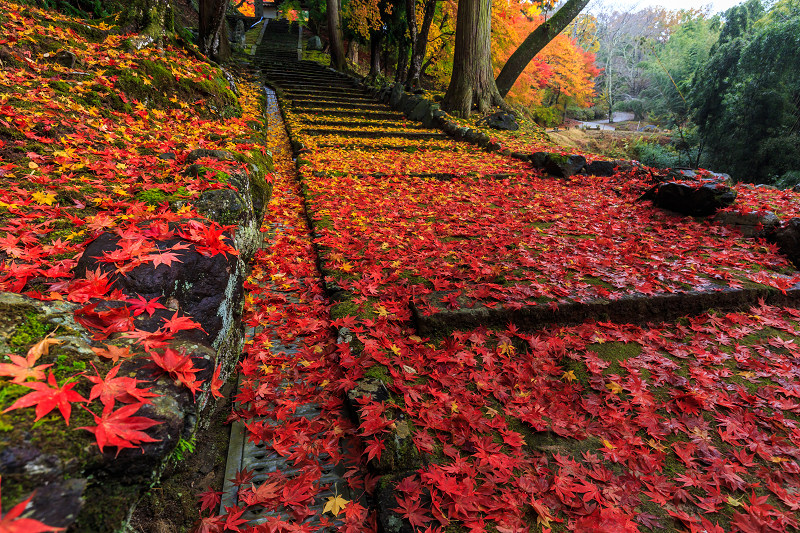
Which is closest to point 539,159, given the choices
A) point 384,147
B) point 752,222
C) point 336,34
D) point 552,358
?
point 384,147

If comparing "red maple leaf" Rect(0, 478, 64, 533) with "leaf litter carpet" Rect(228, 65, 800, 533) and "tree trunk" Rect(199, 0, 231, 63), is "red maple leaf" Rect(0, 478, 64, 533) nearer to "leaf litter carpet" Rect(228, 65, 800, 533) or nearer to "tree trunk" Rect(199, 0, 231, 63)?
"leaf litter carpet" Rect(228, 65, 800, 533)

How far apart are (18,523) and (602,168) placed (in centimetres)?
825

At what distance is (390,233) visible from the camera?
4.24 m

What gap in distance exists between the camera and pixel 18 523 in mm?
747

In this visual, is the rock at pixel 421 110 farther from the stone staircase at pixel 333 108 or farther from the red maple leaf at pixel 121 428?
the red maple leaf at pixel 121 428

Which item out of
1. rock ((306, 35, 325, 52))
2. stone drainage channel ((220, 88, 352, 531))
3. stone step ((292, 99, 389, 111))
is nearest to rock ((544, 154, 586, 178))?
stone step ((292, 99, 389, 111))

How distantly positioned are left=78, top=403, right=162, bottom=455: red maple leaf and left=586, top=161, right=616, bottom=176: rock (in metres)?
7.83

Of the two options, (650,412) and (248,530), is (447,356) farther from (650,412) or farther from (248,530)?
(248,530)

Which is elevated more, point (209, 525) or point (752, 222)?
point (752, 222)

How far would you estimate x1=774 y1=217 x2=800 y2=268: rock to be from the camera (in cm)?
403

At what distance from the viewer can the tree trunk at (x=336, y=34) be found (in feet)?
51.6

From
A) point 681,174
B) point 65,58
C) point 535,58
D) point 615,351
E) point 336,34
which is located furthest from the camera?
point 535,58

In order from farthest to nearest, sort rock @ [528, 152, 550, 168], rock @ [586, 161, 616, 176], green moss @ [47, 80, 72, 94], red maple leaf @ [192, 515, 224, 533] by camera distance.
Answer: rock @ [528, 152, 550, 168]
rock @ [586, 161, 616, 176]
green moss @ [47, 80, 72, 94]
red maple leaf @ [192, 515, 224, 533]

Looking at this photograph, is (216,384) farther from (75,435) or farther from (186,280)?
(75,435)
